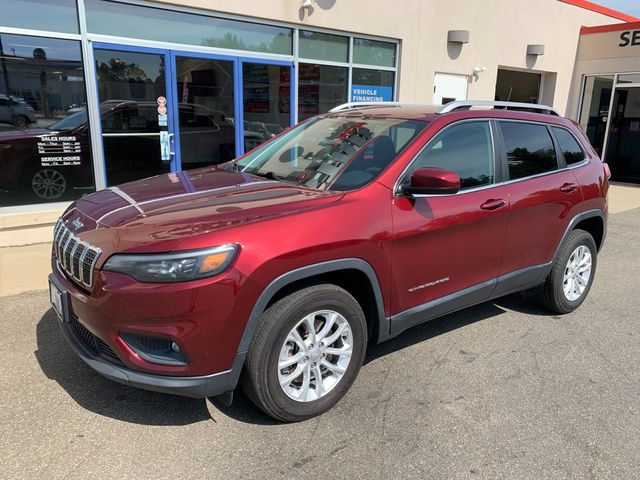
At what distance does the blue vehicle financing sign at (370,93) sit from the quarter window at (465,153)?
6.60 metres

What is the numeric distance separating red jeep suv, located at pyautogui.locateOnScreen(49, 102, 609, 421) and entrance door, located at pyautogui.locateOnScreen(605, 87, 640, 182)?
11919 millimetres

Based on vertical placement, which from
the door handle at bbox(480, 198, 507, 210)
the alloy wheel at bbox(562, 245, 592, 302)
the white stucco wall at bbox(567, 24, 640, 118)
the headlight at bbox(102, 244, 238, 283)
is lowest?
the alloy wheel at bbox(562, 245, 592, 302)

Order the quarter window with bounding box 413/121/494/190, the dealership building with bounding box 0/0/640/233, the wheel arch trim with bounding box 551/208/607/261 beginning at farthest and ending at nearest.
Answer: the dealership building with bounding box 0/0/640/233 < the wheel arch trim with bounding box 551/208/607/261 < the quarter window with bounding box 413/121/494/190

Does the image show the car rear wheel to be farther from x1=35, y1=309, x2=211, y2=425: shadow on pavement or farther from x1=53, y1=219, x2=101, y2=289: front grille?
x1=53, y1=219, x2=101, y2=289: front grille

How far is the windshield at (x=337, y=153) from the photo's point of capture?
3322 mm

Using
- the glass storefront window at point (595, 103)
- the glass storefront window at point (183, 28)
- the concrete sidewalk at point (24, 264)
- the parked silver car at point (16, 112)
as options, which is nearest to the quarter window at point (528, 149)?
the concrete sidewalk at point (24, 264)

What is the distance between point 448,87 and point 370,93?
2.21 meters

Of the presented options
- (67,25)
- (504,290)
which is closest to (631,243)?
(504,290)

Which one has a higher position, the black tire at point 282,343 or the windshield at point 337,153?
the windshield at point 337,153

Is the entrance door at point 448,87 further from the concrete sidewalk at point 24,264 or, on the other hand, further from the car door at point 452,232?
the concrete sidewalk at point 24,264

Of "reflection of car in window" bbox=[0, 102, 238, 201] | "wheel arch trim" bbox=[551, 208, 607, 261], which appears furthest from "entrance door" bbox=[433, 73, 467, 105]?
"wheel arch trim" bbox=[551, 208, 607, 261]

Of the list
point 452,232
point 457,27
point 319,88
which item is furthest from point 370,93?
point 452,232

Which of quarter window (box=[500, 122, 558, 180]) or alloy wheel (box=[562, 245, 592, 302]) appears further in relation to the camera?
alloy wheel (box=[562, 245, 592, 302])

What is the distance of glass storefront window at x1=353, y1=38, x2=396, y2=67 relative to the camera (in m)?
9.90
